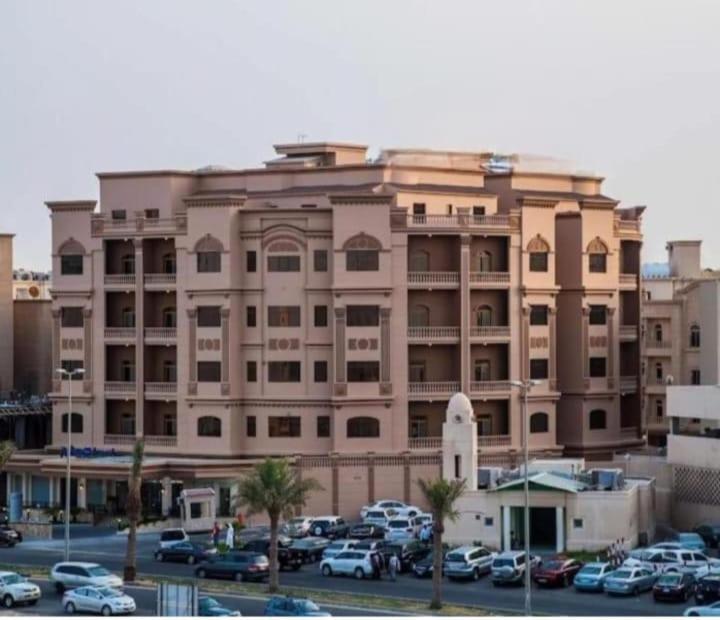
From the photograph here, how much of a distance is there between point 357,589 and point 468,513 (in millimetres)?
11720

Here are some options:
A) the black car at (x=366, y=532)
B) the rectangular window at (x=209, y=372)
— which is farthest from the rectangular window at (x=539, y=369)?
the black car at (x=366, y=532)

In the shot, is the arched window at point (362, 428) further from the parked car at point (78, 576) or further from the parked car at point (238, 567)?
the parked car at point (78, 576)

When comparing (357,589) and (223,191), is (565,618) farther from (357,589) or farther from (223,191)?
(223,191)

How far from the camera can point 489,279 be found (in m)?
96.9

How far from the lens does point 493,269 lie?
97750mm

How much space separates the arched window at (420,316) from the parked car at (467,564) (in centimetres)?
2367

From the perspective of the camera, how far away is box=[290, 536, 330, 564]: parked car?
250 ft

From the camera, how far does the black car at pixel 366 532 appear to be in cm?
8325

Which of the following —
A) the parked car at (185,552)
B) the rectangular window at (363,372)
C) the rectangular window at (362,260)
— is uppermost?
the rectangular window at (362,260)

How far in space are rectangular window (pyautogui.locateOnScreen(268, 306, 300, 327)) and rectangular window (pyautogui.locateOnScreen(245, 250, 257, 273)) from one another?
2000 millimetres

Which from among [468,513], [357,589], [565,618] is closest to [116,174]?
[468,513]

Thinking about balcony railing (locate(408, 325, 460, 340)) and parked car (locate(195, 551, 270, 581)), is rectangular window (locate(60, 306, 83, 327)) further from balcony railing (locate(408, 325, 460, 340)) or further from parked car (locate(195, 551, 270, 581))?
parked car (locate(195, 551, 270, 581))

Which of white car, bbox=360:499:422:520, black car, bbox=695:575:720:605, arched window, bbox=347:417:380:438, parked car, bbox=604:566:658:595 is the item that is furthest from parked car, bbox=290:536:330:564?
black car, bbox=695:575:720:605

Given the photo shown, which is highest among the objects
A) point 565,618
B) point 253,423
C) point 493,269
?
point 493,269
